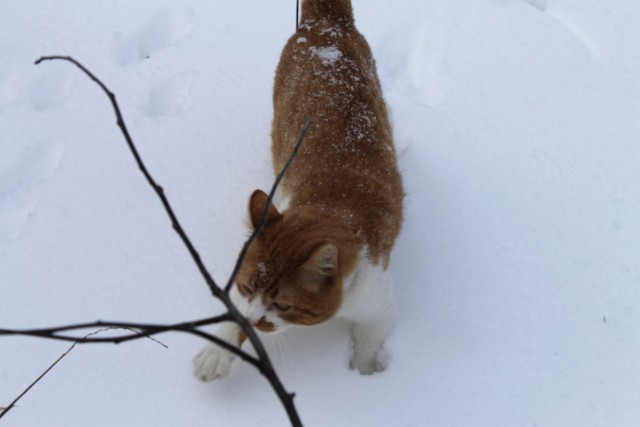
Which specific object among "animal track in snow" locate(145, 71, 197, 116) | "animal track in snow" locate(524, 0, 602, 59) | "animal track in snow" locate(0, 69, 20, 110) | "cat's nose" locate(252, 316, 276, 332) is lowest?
"cat's nose" locate(252, 316, 276, 332)

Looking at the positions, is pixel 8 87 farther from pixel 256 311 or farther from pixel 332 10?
pixel 256 311

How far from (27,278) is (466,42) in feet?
8.03

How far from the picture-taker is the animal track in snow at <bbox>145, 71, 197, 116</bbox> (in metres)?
2.82

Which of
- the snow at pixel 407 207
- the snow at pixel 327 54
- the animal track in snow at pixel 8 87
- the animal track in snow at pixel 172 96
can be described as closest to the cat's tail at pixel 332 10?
the snow at pixel 327 54

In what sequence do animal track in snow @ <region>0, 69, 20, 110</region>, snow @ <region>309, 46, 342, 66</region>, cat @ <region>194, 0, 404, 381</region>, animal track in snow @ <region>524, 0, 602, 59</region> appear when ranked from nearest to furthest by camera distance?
cat @ <region>194, 0, 404, 381</region> → snow @ <region>309, 46, 342, 66</region> → animal track in snow @ <region>0, 69, 20, 110</region> → animal track in snow @ <region>524, 0, 602, 59</region>

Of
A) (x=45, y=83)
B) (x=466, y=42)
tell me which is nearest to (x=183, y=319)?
(x=45, y=83)

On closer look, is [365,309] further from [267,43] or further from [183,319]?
[267,43]

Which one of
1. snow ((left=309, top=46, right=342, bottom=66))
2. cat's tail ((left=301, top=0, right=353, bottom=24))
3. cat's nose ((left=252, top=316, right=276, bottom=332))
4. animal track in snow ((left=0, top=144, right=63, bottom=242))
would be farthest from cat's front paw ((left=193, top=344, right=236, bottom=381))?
cat's tail ((left=301, top=0, right=353, bottom=24))

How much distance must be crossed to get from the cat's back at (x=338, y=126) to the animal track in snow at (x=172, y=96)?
633 mm

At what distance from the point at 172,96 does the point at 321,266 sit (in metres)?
1.64

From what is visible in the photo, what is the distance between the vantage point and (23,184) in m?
2.54

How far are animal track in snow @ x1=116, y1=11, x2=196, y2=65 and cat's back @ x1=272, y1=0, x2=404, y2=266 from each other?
96 cm

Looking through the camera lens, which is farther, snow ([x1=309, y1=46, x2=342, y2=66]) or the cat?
snow ([x1=309, y1=46, x2=342, y2=66])

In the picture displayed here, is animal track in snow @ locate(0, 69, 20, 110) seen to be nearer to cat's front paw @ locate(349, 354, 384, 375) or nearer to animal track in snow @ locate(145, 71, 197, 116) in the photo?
animal track in snow @ locate(145, 71, 197, 116)
